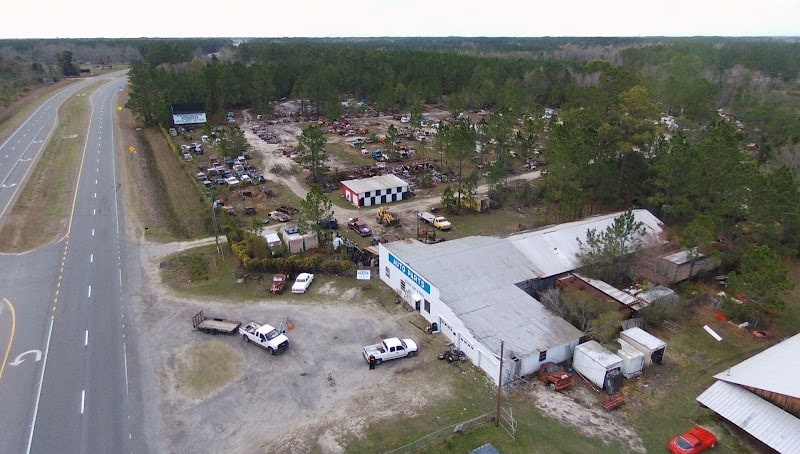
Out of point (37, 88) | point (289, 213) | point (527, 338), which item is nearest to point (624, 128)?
point (527, 338)

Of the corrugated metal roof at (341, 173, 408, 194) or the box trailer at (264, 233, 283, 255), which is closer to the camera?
the box trailer at (264, 233, 283, 255)

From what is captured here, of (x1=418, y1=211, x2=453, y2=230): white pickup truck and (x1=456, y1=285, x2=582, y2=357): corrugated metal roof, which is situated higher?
(x1=456, y1=285, x2=582, y2=357): corrugated metal roof

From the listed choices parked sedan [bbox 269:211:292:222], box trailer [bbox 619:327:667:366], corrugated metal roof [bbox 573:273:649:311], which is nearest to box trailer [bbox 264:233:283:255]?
parked sedan [bbox 269:211:292:222]

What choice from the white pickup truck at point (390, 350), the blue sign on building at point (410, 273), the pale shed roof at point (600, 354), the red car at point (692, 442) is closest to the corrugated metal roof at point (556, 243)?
the pale shed roof at point (600, 354)

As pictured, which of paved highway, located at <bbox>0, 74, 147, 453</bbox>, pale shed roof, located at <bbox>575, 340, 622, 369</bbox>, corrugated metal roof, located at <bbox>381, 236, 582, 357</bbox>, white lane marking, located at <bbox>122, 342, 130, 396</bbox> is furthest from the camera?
corrugated metal roof, located at <bbox>381, 236, 582, 357</bbox>

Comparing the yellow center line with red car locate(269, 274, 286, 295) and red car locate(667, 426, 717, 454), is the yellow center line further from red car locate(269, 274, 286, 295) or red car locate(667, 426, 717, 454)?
red car locate(667, 426, 717, 454)

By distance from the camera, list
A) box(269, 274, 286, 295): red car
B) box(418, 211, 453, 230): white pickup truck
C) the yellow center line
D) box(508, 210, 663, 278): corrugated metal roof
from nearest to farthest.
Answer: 1. the yellow center line
2. box(269, 274, 286, 295): red car
3. box(508, 210, 663, 278): corrugated metal roof
4. box(418, 211, 453, 230): white pickup truck

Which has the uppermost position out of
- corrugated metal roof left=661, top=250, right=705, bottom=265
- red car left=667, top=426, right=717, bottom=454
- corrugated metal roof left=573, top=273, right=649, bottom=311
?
corrugated metal roof left=661, top=250, right=705, bottom=265
